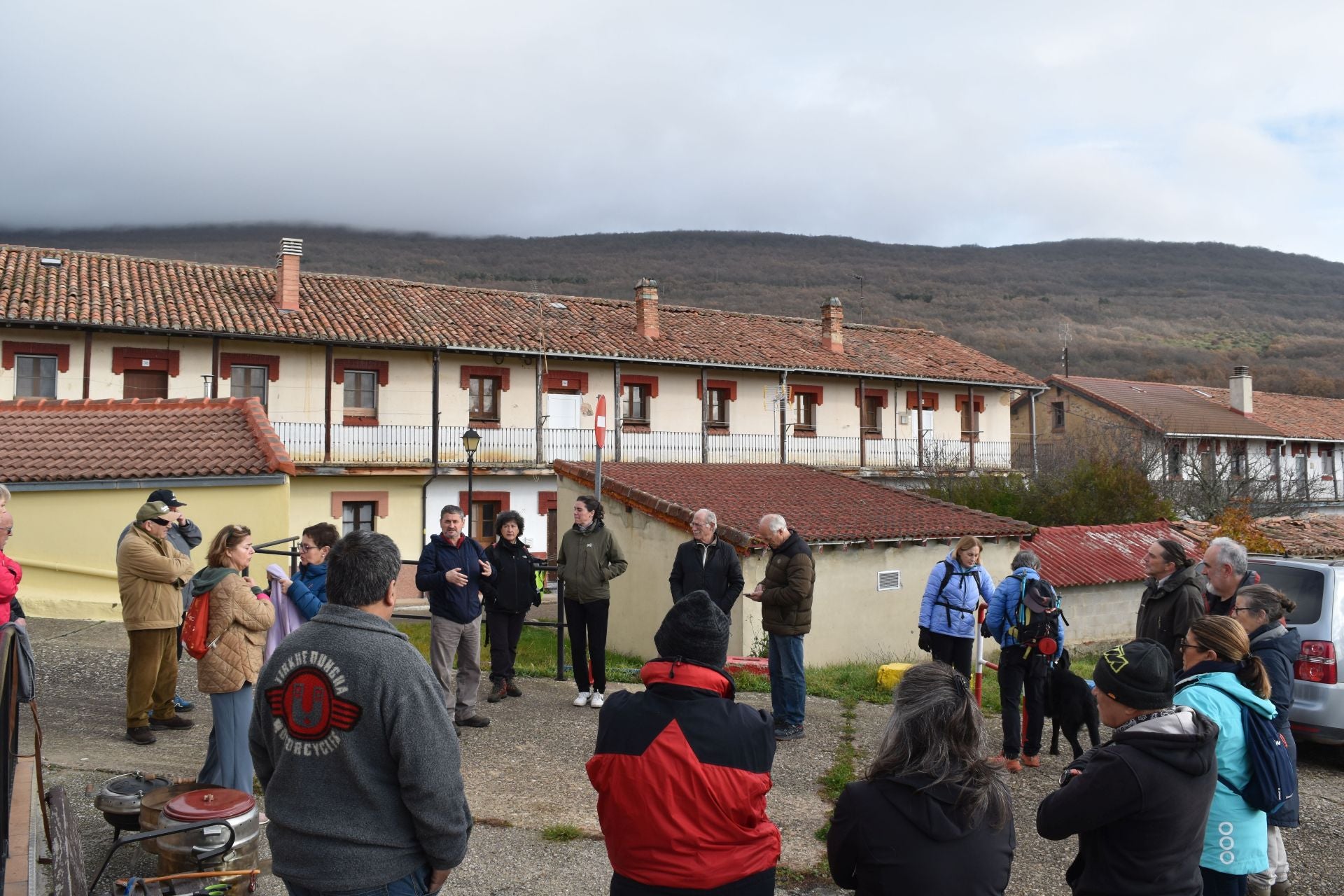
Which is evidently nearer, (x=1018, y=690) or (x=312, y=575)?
(x=312, y=575)

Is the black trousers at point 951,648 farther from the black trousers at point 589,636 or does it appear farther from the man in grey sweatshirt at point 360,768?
the man in grey sweatshirt at point 360,768

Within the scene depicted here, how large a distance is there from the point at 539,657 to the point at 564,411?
49.8ft

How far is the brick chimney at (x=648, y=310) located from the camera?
1065 inches

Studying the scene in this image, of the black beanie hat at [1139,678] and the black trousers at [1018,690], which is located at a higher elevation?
the black beanie hat at [1139,678]

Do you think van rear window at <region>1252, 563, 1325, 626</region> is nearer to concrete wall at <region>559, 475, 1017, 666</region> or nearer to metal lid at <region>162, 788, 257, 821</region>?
concrete wall at <region>559, 475, 1017, 666</region>

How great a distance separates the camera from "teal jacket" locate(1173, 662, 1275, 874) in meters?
3.36

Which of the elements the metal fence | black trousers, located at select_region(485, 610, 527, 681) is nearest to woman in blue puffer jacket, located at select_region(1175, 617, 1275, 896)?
black trousers, located at select_region(485, 610, 527, 681)

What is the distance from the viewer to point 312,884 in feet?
8.47

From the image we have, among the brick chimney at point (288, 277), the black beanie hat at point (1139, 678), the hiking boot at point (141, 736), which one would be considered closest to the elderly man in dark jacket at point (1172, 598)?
the black beanie hat at point (1139, 678)

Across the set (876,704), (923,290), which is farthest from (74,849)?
(923,290)

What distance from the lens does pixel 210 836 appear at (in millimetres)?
3725

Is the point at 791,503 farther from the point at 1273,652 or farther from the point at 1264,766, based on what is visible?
the point at 1264,766

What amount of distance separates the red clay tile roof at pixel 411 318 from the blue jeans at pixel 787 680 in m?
17.9

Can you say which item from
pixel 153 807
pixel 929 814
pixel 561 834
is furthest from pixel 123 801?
pixel 929 814
